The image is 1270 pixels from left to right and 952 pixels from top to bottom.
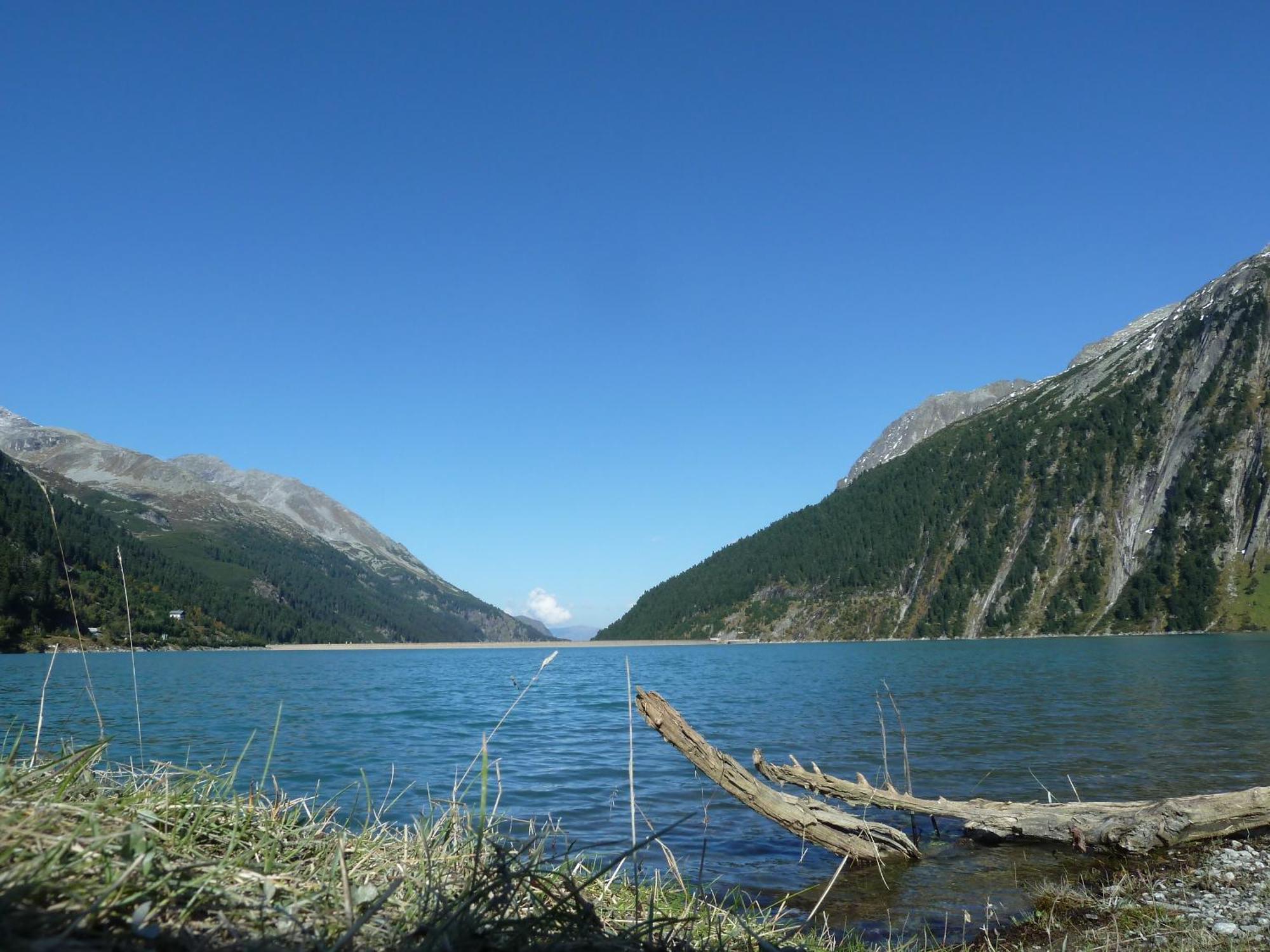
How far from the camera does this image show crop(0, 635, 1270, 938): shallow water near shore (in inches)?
446

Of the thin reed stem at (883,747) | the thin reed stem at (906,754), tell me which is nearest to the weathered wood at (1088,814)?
the thin reed stem at (883,747)

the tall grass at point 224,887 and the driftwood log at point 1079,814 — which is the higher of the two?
the tall grass at point 224,887

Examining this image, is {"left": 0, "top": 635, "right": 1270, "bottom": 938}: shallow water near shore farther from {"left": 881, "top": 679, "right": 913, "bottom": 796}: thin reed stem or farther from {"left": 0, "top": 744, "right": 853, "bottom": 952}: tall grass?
{"left": 0, "top": 744, "right": 853, "bottom": 952}: tall grass

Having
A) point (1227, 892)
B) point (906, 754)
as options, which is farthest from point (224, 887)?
point (906, 754)

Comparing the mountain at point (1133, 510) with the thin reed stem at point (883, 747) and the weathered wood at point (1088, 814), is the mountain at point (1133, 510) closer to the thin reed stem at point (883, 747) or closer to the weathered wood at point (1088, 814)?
the thin reed stem at point (883, 747)

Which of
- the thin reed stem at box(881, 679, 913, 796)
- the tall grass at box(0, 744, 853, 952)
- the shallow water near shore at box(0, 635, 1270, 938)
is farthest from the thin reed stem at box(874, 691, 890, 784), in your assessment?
the tall grass at box(0, 744, 853, 952)

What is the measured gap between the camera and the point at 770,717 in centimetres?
3056

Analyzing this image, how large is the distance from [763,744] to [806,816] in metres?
12.1

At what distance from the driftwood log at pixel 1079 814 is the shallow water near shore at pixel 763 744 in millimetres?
419

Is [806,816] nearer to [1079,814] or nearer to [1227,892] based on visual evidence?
[1079,814]

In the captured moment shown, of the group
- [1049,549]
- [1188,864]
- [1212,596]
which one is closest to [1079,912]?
[1188,864]

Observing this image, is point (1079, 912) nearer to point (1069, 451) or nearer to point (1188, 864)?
point (1188, 864)

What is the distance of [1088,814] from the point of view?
1161 centimetres

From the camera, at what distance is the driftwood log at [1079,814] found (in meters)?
11.1
